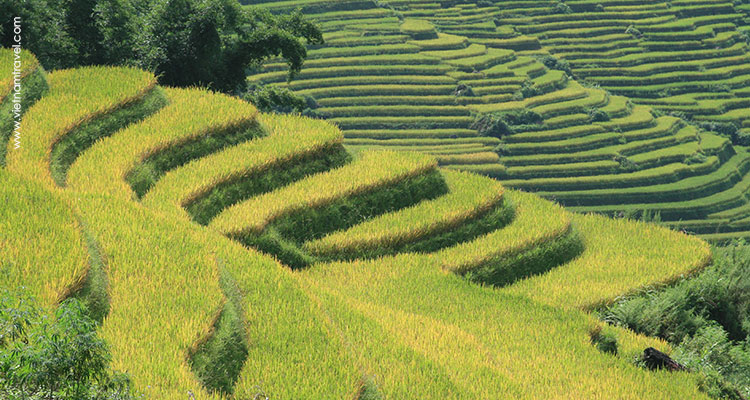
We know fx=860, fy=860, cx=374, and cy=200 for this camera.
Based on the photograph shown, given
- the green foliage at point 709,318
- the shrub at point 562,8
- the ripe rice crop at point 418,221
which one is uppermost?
the ripe rice crop at point 418,221

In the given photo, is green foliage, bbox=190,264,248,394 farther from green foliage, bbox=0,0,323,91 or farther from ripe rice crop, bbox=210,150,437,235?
green foliage, bbox=0,0,323,91

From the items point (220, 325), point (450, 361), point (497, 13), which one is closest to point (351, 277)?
point (450, 361)

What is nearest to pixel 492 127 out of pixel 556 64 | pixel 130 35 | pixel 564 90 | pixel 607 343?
pixel 564 90

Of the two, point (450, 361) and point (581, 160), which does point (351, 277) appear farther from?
point (581, 160)

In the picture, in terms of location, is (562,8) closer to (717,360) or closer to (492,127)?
(492,127)

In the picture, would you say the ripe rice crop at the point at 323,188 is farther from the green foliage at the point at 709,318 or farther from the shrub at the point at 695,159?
the shrub at the point at 695,159

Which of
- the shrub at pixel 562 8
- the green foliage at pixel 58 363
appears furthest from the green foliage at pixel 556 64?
the green foliage at pixel 58 363

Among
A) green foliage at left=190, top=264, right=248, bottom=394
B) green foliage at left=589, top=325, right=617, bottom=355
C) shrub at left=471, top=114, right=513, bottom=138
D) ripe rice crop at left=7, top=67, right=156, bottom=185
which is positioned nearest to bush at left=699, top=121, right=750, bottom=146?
shrub at left=471, top=114, right=513, bottom=138
